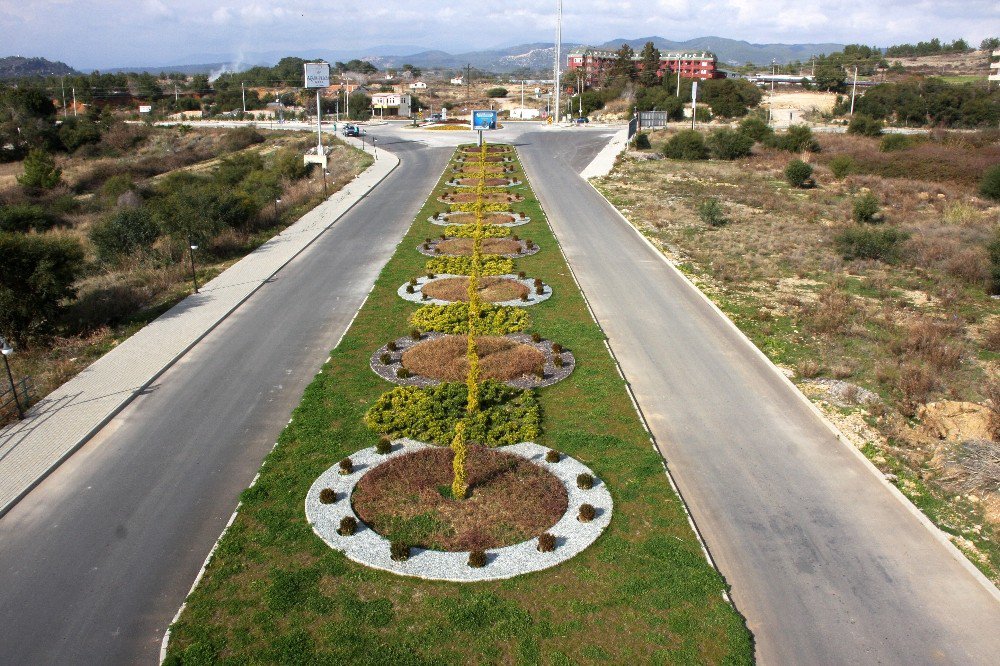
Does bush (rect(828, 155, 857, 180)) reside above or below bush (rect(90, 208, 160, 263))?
above

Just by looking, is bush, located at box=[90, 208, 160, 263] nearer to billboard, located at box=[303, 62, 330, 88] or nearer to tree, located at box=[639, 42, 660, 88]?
billboard, located at box=[303, 62, 330, 88]

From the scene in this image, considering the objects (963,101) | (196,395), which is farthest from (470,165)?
(963,101)

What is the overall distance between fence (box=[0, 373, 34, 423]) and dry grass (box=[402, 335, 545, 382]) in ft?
33.4

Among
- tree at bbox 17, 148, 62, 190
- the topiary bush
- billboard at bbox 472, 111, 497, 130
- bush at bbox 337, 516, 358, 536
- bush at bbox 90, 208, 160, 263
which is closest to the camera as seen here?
the topiary bush

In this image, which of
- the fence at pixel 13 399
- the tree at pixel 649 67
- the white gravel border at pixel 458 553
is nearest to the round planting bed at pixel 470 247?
the fence at pixel 13 399

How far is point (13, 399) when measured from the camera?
18594 mm

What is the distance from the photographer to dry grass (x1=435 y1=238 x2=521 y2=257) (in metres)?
34.0

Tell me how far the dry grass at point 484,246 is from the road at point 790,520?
10626mm

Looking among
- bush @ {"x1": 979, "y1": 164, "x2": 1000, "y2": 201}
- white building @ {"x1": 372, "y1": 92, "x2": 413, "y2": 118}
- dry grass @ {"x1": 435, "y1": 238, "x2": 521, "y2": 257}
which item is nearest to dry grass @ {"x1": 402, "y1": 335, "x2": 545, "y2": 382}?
dry grass @ {"x1": 435, "y1": 238, "x2": 521, "y2": 257}

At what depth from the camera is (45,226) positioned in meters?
44.2

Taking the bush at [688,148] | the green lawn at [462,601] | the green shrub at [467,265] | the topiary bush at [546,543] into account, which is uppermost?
the bush at [688,148]

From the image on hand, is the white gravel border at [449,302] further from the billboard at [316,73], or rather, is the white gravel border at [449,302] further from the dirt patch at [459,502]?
the billboard at [316,73]

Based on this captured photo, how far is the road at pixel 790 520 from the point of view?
37.2 ft

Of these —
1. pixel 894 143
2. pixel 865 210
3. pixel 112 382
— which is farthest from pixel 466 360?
pixel 894 143
